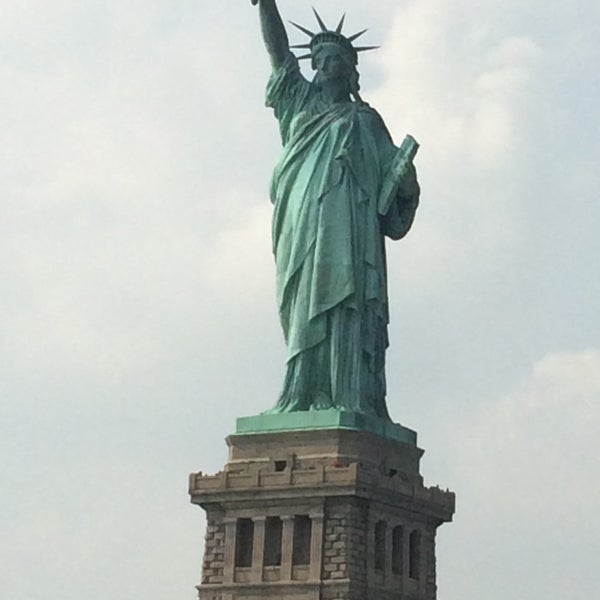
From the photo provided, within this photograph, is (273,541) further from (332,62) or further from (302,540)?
(332,62)

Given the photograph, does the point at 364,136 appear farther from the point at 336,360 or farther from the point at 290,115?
the point at 336,360

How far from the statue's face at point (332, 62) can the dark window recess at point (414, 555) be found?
1128cm

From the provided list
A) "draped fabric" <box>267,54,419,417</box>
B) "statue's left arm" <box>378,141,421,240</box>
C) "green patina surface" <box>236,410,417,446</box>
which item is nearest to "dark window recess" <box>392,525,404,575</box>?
"green patina surface" <box>236,410,417,446</box>

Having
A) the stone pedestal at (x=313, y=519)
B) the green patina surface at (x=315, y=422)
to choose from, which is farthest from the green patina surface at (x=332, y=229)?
the stone pedestal at (x=313, y=519)

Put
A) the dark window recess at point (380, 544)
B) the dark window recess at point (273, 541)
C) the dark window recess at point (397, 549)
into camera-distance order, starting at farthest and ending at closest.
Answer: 1. the dark window recess at point (397, 549)
2. the dark window recess at point (380, 544)
3. the dark window recess at point (273, 541)

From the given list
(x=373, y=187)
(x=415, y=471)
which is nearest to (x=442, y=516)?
(x=415, y=471)

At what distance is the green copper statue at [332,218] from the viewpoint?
46.1 m

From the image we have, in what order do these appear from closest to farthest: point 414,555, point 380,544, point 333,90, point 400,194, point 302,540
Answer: point 302,540 → point 380,544 → point 414,555 → point 400,194 → point 333,90

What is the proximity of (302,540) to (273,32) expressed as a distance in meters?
12.8

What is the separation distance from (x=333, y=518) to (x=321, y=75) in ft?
37.2

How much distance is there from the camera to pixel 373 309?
46.8 metres

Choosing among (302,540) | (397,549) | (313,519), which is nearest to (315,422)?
(313,519)

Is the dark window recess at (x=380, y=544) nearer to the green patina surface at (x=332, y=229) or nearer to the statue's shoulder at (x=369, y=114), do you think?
the green patina surface at (x=332, y=229)

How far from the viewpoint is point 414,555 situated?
46.2 m
